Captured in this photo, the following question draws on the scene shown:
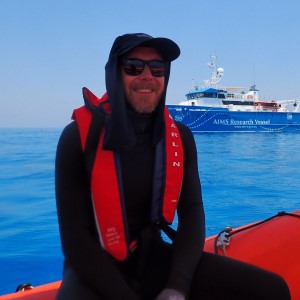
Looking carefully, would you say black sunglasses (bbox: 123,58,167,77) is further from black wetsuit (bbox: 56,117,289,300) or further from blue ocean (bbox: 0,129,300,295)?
blue ocean (bbox: 0,129,300,295)

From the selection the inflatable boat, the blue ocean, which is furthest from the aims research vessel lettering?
the inflatable boat

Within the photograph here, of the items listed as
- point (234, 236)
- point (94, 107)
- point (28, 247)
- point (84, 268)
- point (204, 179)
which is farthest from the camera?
point (204, 179)

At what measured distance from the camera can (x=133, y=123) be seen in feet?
4.15

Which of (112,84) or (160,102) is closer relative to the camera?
(112,84)

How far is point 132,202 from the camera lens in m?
1.24

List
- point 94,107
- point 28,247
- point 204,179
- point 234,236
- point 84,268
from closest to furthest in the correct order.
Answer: point 84,268 < point 94,107 < point 234,236 < point 28,247 < point 204,179

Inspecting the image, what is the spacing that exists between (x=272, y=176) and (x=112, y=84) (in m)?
7.63

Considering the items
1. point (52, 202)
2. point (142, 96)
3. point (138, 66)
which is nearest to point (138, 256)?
point (142, 96)

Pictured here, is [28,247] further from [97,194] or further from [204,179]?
[204,179]

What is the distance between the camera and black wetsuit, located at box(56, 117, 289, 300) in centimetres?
109

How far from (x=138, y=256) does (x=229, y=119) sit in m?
22.0

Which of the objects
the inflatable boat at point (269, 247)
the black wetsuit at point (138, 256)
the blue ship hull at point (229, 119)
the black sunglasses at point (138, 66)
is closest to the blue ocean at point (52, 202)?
the inflatable boat at point (269, 247)

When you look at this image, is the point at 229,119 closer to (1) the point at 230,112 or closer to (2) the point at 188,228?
(1) the point at 230,112

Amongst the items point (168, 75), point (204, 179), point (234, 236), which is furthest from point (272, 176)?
point (168, 75)
